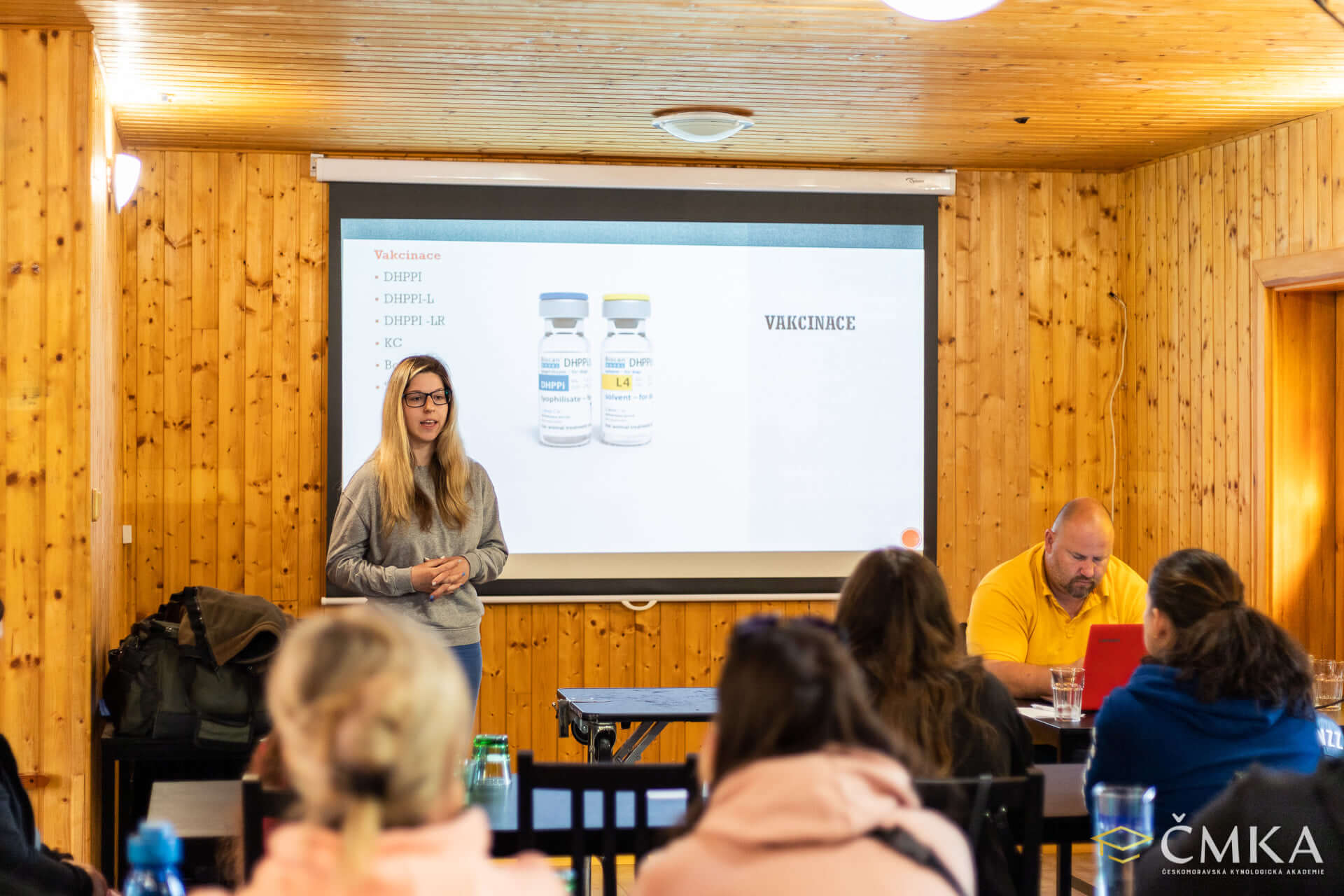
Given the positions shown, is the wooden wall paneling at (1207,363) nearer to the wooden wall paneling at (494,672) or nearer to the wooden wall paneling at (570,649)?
the wooden wall paneling at (570,649)

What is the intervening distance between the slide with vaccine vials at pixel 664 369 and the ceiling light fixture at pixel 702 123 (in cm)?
66

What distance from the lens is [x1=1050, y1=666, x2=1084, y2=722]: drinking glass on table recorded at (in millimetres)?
3059

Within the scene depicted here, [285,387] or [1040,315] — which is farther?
[1040,315]

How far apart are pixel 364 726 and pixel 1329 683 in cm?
274

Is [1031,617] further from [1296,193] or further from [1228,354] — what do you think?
[1296,193]

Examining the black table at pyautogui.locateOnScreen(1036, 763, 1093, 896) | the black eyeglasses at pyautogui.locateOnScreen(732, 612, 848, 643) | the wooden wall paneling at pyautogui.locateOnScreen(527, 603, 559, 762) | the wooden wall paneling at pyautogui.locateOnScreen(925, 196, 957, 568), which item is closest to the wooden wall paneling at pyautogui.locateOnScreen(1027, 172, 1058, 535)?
the wooden wall paneling at pyautogui.locateOnScreen(925, 196, 957, 568)

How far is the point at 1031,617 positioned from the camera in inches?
140

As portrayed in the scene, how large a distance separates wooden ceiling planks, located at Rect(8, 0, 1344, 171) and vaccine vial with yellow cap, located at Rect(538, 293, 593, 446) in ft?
1.92

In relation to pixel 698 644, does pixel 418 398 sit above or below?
above

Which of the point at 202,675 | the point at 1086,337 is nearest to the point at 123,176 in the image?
the point at 202,675

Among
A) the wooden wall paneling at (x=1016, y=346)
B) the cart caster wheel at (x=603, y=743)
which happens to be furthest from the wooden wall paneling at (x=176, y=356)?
the wooden wall paneling at (x=1016, y=346)

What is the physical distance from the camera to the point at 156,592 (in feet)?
15.5

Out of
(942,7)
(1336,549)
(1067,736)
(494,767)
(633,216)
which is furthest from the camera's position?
(633,216)

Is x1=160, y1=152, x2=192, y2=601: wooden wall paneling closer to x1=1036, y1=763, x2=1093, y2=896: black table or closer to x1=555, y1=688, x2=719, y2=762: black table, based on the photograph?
x1=555, y1=688, x2=719, y2=762: black table
